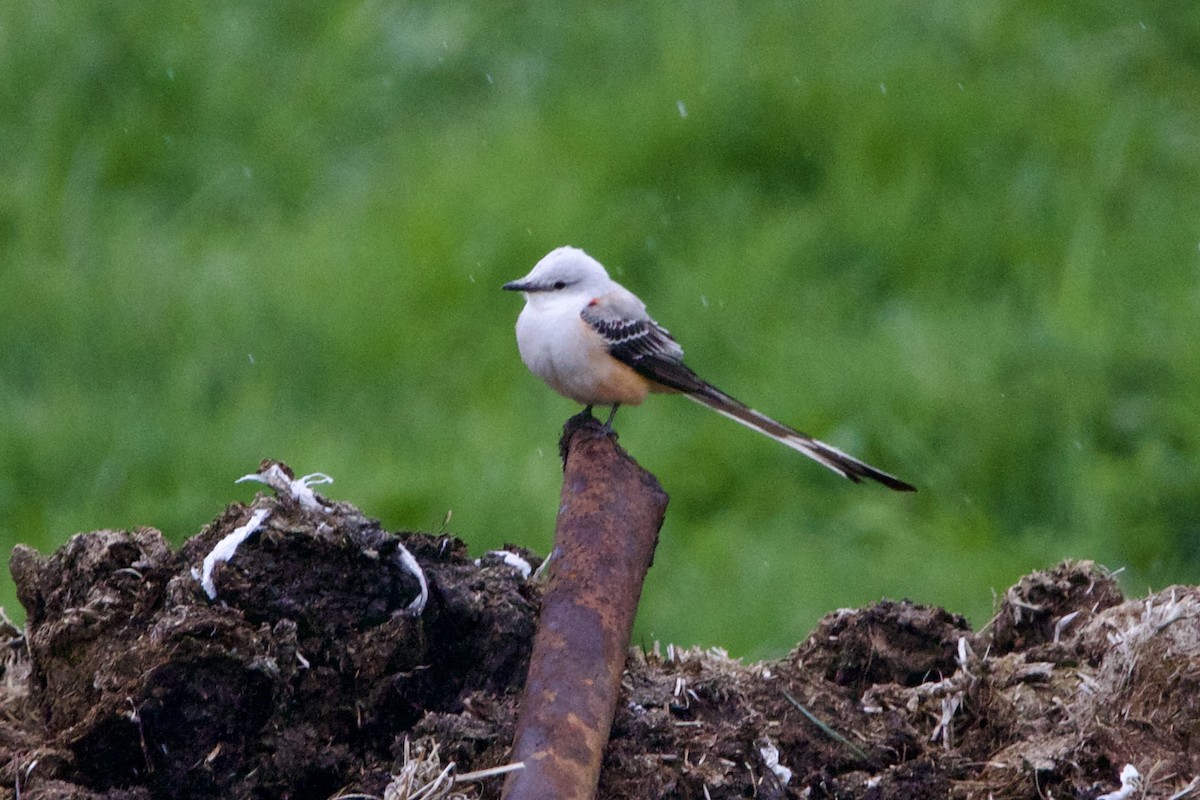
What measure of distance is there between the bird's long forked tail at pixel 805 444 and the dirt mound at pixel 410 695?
0.61m

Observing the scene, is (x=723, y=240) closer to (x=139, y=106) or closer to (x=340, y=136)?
(x=340, y=136)

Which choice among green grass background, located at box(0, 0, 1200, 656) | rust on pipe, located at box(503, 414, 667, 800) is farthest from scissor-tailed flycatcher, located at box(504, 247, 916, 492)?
green grass background, located at box(0, 0, 1200, 656)

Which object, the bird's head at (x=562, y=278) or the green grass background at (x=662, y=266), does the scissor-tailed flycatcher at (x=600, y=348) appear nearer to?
the bird's head at (x=562, y=278)

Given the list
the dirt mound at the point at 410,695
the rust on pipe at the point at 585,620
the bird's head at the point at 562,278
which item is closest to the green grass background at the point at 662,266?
the bird's head at the point at 562,278

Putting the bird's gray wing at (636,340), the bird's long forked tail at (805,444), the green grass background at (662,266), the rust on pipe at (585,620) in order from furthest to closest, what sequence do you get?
the green grass background at (662,266) < the bird's gray wing at (636,340) < the bird's long forked tail at (805,444) < the rust on pipe at (585,620)

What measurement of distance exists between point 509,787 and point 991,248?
6.18 metres

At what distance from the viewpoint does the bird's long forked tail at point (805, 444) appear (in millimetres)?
4168

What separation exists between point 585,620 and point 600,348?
5.04 ft

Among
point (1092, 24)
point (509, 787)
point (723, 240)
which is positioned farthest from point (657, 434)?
point (509, 787)

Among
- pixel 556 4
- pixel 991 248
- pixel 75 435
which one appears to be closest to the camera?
pixel 75 435

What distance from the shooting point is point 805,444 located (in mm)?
4504

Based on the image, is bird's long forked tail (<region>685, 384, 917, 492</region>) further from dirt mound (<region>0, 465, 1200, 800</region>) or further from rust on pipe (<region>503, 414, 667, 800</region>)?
rust on pipe (<region>503, 414, 667, 800</region>)

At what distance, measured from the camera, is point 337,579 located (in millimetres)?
3311

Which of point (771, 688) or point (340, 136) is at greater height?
point (340, 136)
